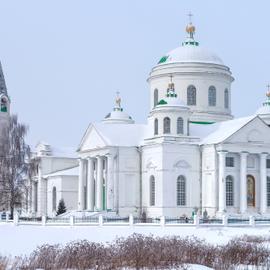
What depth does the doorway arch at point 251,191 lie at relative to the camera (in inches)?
2098

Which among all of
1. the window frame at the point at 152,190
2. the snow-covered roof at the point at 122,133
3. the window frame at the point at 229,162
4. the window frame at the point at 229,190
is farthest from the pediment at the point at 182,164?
the snow-covered roof at the point at 122,133

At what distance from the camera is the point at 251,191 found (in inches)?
2105

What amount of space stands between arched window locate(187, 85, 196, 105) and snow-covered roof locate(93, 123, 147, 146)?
4.29m

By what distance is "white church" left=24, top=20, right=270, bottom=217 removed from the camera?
52.0 m

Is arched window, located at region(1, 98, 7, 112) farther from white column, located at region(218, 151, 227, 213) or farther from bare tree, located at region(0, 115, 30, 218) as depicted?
white column, located at region(218, 151, 227, 213)

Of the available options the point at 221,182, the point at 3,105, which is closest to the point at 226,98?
the point at 221,182

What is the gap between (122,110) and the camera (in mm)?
67250

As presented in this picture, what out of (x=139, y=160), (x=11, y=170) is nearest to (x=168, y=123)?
(x=139, y=160)

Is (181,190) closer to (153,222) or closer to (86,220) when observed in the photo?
(153,222)

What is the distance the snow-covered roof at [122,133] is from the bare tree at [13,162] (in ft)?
19.1

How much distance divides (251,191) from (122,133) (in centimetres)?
1064

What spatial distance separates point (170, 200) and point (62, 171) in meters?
19.7

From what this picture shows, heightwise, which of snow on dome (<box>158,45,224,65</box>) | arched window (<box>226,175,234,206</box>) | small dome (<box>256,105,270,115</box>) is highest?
snow on dome (<box>158,45,224,65</box>)

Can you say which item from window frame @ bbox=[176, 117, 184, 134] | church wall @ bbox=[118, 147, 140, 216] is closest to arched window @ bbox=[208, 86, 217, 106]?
window frame @ bbox=[176, 117, 184, 134]
